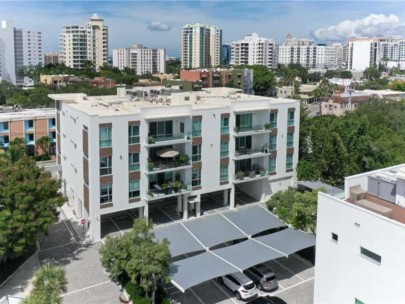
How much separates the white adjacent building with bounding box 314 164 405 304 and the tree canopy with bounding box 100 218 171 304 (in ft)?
21.7

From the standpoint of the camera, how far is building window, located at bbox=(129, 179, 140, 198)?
95.1 ft

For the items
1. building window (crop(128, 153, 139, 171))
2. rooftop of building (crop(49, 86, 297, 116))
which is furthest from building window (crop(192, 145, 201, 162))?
building window (crop(128, 153, 139, 171))

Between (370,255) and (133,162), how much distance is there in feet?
55.0

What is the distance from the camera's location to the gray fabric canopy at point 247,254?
2212 cm

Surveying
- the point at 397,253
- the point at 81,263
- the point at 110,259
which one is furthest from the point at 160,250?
the point at 397,253

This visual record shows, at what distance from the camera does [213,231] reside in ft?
84.0

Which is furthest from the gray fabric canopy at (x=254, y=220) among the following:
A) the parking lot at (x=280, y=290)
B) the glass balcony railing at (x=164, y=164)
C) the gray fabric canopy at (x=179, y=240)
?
the glass balcony railing at (x=164, y=164)

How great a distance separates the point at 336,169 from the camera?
35.1m

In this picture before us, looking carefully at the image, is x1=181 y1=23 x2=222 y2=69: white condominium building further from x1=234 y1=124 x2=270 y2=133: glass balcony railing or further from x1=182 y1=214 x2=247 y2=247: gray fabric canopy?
x1=182 y1=214 x2=247 y2=247: gray fabric canopy

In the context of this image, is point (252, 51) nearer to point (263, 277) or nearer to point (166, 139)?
point (166, 139)

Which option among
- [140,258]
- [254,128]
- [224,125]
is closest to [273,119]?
[254,128]

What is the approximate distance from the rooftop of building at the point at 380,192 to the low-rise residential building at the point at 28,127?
39761mm

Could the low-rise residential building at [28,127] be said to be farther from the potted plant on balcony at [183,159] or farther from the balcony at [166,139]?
the potted plant on balcony at [183,159]

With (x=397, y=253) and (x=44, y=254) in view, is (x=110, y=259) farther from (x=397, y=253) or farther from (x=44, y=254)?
(x=397, y=253)
